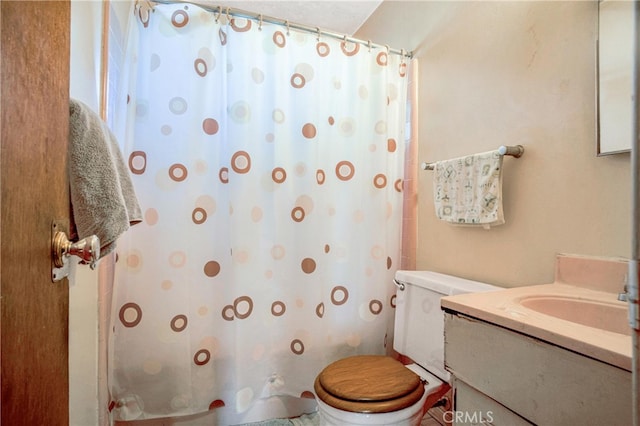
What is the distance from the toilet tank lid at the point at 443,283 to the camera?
116 cm

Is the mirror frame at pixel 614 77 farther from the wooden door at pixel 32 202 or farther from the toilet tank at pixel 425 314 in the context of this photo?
the wooden door at pixel 32 202

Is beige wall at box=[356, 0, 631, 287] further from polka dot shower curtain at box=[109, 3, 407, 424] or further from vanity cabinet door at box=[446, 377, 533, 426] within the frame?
vanity cabinet door at box=[446, 377, 533, 426]

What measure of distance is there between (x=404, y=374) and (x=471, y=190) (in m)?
0.75

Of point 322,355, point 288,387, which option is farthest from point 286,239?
point 288,387

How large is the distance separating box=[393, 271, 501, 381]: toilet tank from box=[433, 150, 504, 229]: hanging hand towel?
254mm

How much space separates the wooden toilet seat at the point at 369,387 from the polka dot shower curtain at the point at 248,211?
1.14ft

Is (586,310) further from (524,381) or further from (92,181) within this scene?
(92,181)

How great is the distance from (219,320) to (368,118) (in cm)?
121

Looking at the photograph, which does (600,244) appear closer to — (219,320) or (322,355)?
(322,355)

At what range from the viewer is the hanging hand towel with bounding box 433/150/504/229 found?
1.15 metres

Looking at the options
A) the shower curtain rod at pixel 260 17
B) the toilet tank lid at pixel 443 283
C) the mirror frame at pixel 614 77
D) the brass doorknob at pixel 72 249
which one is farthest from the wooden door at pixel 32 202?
the mirror frame at pixel 614 77

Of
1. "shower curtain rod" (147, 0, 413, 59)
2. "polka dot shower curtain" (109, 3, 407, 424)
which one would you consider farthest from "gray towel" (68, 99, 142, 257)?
"shower curtain rod" (147, 0, 413, 59)

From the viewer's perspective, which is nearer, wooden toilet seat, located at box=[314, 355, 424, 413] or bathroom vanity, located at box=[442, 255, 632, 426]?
bathroom vanity, located at box=[442, 255, 632, 426]

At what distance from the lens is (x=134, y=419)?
1313mm
